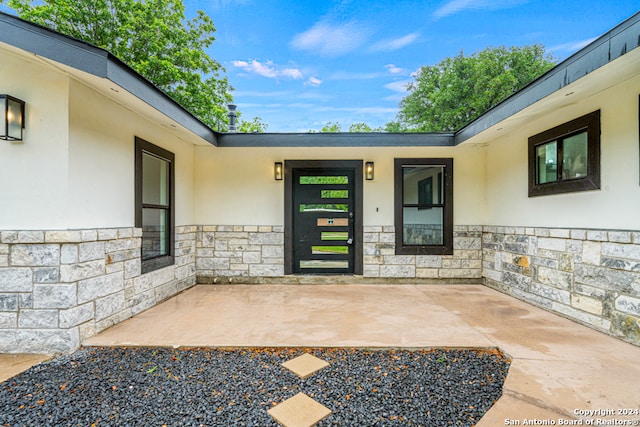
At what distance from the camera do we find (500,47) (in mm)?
14680

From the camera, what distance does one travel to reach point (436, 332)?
2795 mm

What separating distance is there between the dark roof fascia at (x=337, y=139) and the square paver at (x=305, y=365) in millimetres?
3113

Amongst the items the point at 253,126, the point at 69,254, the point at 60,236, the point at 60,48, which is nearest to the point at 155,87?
the point at 60,48

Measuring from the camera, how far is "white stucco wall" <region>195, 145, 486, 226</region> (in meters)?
4.86

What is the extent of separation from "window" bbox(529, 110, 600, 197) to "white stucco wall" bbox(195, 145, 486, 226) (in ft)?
3.55

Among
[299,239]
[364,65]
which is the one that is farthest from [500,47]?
[299,239]

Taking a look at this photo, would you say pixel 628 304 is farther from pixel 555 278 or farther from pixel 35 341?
pixel 35 341

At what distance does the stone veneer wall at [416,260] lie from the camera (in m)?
4.82

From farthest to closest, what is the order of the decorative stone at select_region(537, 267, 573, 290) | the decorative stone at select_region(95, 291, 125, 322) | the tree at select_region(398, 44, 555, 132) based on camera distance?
the tree at select_region(398, 44, 555, 132), the decorative stone at select_region(537, 267, 573, 290), the decorative stone at select_region(95, 291, 125, 322)

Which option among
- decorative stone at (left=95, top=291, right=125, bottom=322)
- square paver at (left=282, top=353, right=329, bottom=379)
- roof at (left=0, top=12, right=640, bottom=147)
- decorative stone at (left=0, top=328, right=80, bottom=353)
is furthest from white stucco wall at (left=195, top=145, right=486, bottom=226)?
square paver at (left=282, top=353, right=329, bottom=379)

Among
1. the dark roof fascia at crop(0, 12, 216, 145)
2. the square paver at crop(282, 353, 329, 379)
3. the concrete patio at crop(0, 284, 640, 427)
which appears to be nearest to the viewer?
the concrete patio at crop(0, 284, 640, 427)

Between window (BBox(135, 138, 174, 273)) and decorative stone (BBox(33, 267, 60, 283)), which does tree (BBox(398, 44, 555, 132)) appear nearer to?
window (BBox(135, 138, 174, 273))

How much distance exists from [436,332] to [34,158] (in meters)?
3.83

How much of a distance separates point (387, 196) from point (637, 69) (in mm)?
3015
